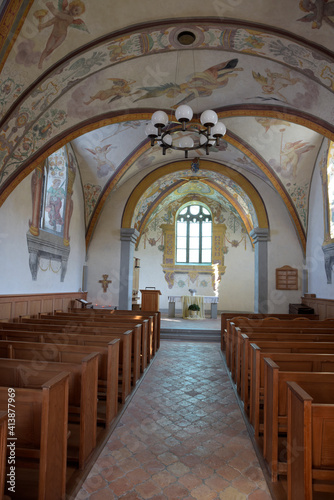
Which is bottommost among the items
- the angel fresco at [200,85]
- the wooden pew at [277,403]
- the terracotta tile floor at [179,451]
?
the terracotta tile floor at [179,451]

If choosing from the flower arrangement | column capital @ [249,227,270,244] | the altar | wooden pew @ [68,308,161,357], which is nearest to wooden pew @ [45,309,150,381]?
wooden pew @ [68,308,161,357]

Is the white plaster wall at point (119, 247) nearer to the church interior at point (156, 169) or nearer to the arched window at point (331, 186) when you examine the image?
the church interior at point (156, 169)

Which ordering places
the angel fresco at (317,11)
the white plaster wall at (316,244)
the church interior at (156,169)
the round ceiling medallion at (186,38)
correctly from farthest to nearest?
the white plaster wall at (316,244) → the round ceiling medallion at (186,38) → the angel fresco at (317,11) → the church interior at (156,169)

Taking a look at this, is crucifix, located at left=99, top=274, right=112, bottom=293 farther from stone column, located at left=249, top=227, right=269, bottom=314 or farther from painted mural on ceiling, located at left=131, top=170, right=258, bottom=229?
stone column, located at left=249, top=227, right=269, bottom=314

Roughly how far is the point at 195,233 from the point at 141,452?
50.4ft

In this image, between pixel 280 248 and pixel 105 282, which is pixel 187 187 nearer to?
pixel 280 248

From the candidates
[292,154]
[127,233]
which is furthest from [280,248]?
[127,233]

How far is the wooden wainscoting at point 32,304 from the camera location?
7199 millimetres

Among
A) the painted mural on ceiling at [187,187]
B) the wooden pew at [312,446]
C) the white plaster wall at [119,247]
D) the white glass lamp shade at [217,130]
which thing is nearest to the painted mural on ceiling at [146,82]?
the white glass lamp shade at [217,130]

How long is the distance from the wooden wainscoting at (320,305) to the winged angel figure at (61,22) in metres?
8.40

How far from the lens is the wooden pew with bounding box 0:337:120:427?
372 centimetres

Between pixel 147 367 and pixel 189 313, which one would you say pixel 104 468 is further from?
pixel 189 313

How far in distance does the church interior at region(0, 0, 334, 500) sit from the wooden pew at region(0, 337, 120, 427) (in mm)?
86

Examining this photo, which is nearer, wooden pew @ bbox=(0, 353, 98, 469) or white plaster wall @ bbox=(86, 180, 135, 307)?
wooden pew @ bbox=(0, 353, 98, 469)
